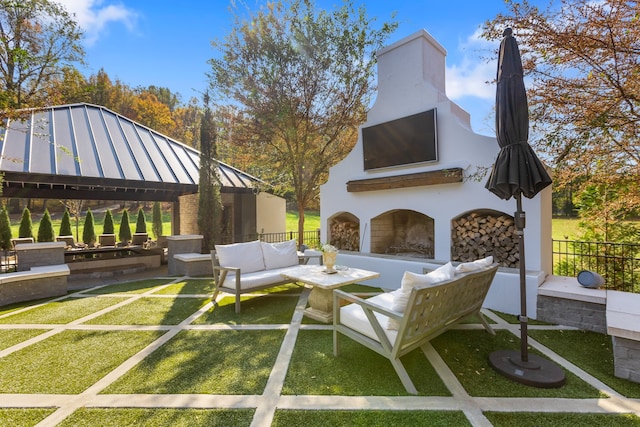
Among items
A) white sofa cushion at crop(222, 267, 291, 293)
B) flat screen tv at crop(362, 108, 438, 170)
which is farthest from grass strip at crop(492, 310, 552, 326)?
white sofa cushion at crop(222, 267, 291, 293)

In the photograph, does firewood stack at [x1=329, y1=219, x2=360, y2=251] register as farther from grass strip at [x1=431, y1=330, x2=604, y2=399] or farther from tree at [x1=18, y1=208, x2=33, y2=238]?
tree at [x1=18, y1=208, x2=33, y2=238]

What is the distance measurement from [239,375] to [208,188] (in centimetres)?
644

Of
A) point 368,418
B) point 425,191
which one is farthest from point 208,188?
point 368,418

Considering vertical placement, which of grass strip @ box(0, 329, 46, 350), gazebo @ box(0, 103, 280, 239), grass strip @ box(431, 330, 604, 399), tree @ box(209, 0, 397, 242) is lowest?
grass strip @ box(431, 330, 604, 399)

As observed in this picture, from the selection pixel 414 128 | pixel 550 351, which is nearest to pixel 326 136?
pixel 414 128

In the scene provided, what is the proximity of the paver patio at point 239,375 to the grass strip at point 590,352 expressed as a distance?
0.19 ft

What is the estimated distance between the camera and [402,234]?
711 centimetres

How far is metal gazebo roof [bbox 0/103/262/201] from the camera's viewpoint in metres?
6.46

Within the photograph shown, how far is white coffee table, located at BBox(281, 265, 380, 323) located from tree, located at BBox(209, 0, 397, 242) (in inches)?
185

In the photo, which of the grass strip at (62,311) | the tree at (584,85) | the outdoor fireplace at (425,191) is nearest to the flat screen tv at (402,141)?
the outdoor fireplace at (425,191)

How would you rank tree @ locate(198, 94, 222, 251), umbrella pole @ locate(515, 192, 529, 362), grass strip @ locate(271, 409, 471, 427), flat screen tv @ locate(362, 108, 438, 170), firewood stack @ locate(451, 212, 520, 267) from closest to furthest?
grass strip @ locate(271, 409, 471, 427), umbrella pole @ locate(515, 192, 529, 362), firewood stack @ locate(451, 212, 520, 267), flat screen tv @ locate(362, 108, 438, 170), tree @ locate(198, 94, 222, 251)

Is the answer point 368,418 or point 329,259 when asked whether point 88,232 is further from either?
point 368,418

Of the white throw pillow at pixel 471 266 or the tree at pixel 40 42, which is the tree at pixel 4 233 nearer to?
the tree at pixel 40 42

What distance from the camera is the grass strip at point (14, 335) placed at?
3.59 m
